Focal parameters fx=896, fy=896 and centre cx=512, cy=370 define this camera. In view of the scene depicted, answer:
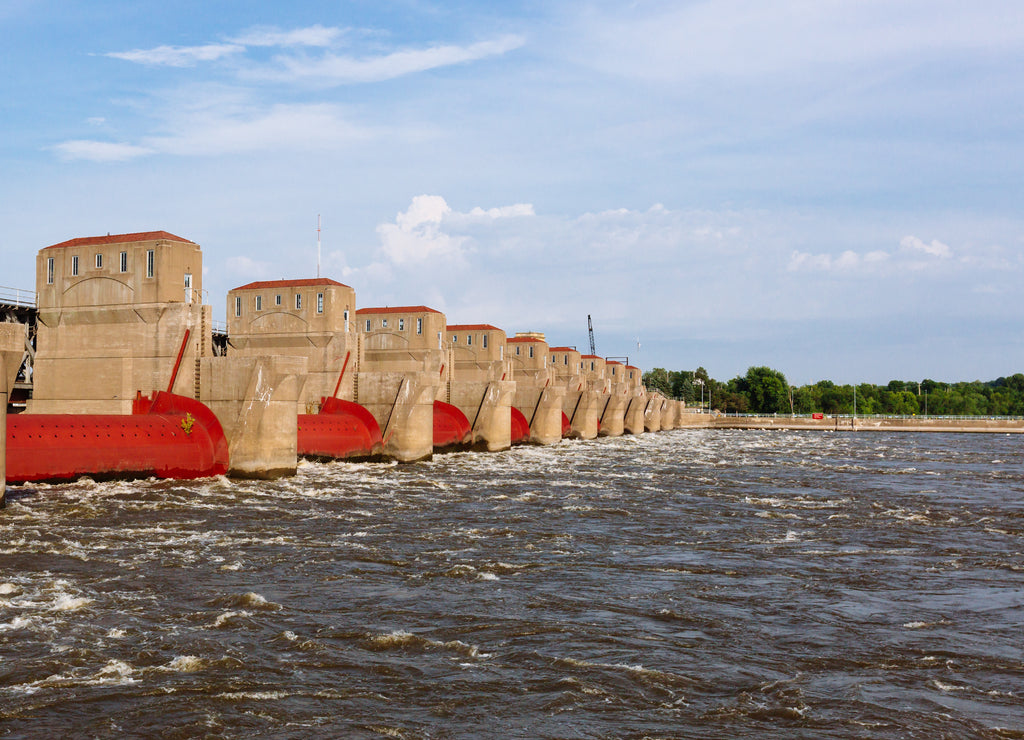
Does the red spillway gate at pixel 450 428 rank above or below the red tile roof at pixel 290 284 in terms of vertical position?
below

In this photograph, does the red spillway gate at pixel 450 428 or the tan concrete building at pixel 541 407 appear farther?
the tan concrete building at pixel 541 407

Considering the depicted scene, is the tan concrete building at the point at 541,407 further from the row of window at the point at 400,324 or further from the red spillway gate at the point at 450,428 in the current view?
the red spillway gate at the point at 450,428

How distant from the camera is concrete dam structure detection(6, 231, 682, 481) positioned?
31.1 metres

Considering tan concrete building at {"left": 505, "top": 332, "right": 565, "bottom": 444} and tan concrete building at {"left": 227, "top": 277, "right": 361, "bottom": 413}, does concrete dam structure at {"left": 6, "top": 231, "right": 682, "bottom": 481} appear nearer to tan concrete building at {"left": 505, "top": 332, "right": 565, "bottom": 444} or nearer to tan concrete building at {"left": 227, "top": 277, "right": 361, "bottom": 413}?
tan concrete building at {"left": 227, "top": 277, "right": 361, "bottom": 413}

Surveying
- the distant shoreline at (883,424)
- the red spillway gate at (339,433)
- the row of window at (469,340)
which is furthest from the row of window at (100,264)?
the distant shoreline at (883,424)

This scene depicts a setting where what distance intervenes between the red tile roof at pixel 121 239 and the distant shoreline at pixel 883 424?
369ft

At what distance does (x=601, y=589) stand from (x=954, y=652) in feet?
19.3

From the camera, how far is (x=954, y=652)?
1224 centimetres

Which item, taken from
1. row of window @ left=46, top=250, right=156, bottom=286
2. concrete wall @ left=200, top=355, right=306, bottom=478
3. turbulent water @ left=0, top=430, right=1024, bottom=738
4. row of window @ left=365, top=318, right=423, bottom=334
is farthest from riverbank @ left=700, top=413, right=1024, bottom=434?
row of window @ left=46, top=250, right=156, bottom=286

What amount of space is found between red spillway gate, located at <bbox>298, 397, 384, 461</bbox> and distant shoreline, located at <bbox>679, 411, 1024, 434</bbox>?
101m

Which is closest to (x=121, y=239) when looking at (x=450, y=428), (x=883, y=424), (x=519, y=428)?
(x=450, y=428)

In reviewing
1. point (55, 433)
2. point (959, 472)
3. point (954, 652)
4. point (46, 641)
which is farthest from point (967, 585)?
point (959, 472)

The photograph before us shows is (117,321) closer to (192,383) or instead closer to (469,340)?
(192,383)

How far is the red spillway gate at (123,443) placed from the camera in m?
28.8
